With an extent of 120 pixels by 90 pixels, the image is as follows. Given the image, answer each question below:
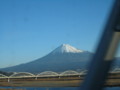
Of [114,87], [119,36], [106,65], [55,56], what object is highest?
[55,56]

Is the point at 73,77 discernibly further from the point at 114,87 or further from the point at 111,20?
the point at 111,20

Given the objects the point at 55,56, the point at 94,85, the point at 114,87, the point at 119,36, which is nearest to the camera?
the point at 94,85

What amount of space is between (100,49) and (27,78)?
49743mm

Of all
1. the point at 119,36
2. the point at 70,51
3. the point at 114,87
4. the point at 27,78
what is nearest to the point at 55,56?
the point at 70,51

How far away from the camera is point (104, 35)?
1.63 metres

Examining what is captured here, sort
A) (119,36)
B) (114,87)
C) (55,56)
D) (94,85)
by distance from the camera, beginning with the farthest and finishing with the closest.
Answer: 1. (55,56)
2. (114,87)
3. (119,36)
4. (94,85)

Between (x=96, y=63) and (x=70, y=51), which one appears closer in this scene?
(x=96, y=63)

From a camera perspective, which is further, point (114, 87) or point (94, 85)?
point (114, 87)

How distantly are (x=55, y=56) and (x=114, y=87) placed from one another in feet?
522

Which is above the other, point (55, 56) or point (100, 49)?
point (55, 56)

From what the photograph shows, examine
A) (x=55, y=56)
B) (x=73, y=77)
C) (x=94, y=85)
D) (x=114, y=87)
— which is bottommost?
(x=94, y=85)

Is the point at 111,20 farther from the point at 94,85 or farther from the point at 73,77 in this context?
the point at 73,77

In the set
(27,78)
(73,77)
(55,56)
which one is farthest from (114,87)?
(55,56)

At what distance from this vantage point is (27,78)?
50.7 metres
